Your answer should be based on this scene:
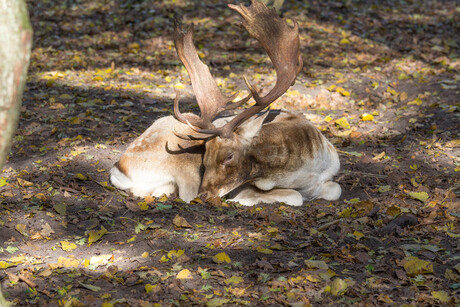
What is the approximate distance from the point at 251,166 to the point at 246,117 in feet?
1.79

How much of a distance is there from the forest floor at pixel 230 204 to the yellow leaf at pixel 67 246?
10 mm

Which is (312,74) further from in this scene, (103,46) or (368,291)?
(368,291)

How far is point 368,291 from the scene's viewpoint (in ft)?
13.8

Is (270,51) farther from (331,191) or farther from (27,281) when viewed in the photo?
(27,281)

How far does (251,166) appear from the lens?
6355mm

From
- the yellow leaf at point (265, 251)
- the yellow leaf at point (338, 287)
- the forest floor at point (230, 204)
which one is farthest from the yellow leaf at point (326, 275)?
the yellow leaf at point (265, 251)

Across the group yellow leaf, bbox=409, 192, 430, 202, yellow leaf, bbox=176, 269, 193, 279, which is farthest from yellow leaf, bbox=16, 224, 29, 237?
yellow leaf, bbox=409, 192, 430, 202

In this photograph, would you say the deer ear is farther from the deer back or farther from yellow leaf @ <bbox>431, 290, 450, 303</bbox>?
yellow leaf @ <bbox>431, 290, 450, 303</bbox>

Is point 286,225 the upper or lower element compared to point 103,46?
upper

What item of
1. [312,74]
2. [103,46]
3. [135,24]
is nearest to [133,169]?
[312,74]

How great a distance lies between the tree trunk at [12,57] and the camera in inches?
126

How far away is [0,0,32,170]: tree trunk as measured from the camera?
3.21 metres

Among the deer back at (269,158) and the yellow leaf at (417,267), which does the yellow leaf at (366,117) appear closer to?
the deer back at (269,158)

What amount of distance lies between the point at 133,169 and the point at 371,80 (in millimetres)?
5880
